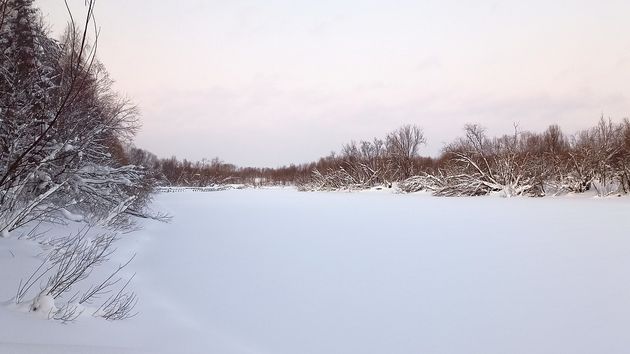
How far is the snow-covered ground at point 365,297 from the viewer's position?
3.77 metres

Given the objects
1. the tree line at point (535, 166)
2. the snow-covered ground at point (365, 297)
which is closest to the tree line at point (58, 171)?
the snow-covered ground at point (365, 297)

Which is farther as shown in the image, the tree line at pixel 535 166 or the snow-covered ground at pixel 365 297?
the tree line at pixel 535 166

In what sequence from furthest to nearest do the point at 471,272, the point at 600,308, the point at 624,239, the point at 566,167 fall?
the point at 566,167
the point at 624,239
the point at 471,272
the point at 600,308

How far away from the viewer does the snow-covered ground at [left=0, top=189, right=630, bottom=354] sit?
3773 millimetres

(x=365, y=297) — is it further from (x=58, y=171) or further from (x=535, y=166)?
(x=535, y=166)

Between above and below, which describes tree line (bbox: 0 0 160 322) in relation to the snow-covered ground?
above

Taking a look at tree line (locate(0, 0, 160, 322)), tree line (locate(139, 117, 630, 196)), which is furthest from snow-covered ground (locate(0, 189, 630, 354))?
tree line (locate(139, 117, 630, 196))

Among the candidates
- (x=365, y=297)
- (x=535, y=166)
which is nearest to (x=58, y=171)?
(x=365, y=297)

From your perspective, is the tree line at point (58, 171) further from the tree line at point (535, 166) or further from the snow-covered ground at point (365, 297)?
the tree line at point (535, 166)

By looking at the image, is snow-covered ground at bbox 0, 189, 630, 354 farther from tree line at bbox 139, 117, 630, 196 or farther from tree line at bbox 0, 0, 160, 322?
tree line at bbox 139, 117, 630, 196

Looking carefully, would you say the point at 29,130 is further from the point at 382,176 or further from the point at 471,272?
the point at 382,176

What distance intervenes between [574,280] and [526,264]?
43.5 inches

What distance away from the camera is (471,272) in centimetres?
623

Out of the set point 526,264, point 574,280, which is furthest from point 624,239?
point 574,280
